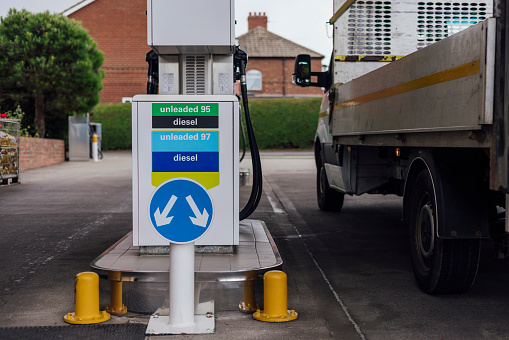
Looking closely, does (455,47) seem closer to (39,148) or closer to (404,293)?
(404,293)

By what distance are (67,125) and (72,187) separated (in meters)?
11.9

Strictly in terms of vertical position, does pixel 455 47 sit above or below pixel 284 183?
above

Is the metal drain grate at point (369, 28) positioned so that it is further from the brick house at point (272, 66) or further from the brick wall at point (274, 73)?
the brick wall at point (274, 73)

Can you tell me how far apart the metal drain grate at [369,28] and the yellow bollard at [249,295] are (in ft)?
12.8

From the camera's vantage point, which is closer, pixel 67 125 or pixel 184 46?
pixel 184 46

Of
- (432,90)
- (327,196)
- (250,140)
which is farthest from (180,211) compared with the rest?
(327,196)

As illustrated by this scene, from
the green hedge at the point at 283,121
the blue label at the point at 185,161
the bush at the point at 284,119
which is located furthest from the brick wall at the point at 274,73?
the blue label at the point at 185,161

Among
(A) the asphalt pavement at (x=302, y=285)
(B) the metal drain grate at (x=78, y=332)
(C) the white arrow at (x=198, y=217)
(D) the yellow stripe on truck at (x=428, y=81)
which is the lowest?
(B) the metal drain grate at (x=78, y=332)

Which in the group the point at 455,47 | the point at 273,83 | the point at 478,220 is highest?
the point at 273,83

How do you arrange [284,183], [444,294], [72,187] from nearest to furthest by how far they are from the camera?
[444,294] → [72,187] → [284,183]

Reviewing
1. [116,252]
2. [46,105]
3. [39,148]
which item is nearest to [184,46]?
[116,252]

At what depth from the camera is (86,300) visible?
4523mm

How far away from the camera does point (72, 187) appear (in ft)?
48.5

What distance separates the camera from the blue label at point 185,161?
5.24m
